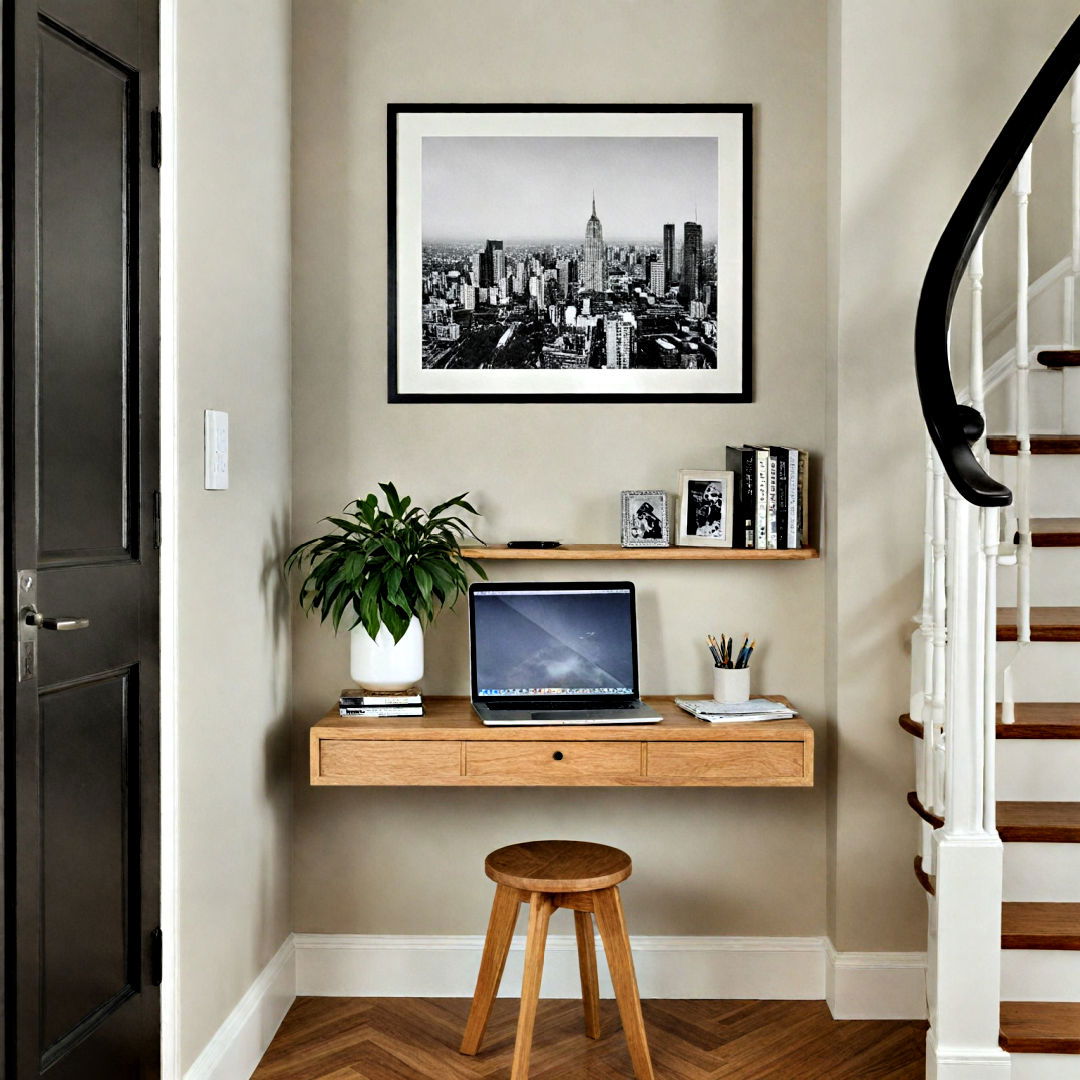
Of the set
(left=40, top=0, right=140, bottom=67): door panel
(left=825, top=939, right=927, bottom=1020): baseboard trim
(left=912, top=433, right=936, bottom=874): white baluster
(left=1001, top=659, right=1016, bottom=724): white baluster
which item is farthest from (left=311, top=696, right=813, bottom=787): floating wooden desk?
(left=40, top=0, right=140, bottom=67): door panel

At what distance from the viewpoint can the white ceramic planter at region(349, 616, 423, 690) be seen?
108 inches

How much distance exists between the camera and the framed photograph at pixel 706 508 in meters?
2.86

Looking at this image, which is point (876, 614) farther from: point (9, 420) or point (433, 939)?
point (9, 420)

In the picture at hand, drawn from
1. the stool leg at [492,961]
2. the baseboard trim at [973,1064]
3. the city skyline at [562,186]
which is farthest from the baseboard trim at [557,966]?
the city skyline at [562,186]

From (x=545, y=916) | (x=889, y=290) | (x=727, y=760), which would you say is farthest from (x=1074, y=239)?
(x=545, y=916)

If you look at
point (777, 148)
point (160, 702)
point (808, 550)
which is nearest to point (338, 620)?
point (160, 702)

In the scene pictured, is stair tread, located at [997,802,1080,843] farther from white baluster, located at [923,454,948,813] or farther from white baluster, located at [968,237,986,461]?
white baluster, located at [968,237,986,461]

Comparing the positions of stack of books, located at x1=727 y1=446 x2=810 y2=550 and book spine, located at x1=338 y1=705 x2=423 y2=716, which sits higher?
stack of books, located at x1=727 y1=446 x2=810 y2=550

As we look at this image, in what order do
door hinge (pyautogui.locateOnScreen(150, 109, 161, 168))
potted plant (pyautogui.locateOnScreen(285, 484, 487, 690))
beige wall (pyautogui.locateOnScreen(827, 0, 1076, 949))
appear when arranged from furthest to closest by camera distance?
1. beige wall (pyautogui.locateOnScreen(827, 0, 1076, 949))
2. potted plant (pyautogui.locateOnScreen(285, 484, 487, 690))
3. door hinge (pyautogui.locateOnScreen(150, 109, 161, 168))

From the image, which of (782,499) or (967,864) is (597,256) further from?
(967,864)

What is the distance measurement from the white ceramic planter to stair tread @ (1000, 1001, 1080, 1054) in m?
1.46

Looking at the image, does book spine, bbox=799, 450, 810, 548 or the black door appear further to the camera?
book spine, bbox=799, 450, 810, 548

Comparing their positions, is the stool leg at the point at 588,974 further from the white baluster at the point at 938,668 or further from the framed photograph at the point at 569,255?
the framed photograph at the point at 569,255

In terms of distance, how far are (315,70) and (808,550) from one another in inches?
69.8
